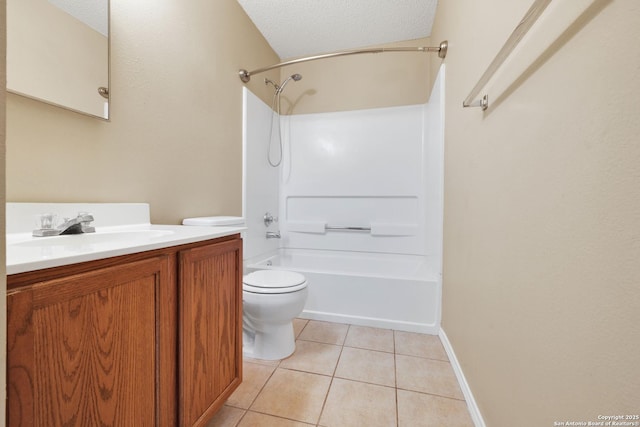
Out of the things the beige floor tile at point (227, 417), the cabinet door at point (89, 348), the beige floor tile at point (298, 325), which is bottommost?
the beige floor tile at point (227, 417)

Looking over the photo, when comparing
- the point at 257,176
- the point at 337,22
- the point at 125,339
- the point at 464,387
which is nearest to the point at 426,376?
the point at 464,387

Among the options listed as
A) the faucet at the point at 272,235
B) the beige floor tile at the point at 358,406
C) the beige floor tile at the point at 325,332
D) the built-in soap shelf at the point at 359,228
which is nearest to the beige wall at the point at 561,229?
the beige floor tile at the point at 358,406

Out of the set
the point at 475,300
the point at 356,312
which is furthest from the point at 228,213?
the point at 475,300

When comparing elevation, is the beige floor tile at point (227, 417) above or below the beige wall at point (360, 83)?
below

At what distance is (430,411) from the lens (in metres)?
1.08

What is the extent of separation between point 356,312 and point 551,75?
168cm

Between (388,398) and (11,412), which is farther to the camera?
(388,398)

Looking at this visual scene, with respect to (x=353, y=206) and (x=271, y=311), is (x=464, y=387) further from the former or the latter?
(x=353, y=206)

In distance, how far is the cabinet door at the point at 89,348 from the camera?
42 centimetres

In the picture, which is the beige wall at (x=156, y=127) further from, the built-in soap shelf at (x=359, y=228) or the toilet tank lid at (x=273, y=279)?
the built-in soap shelf at (x=359, y=228)

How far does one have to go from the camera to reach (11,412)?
40cm

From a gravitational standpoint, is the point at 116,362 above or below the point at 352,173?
below

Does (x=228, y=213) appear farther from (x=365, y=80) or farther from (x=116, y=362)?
(x=365, y=80)

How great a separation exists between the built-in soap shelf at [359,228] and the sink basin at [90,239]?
1715 mm
